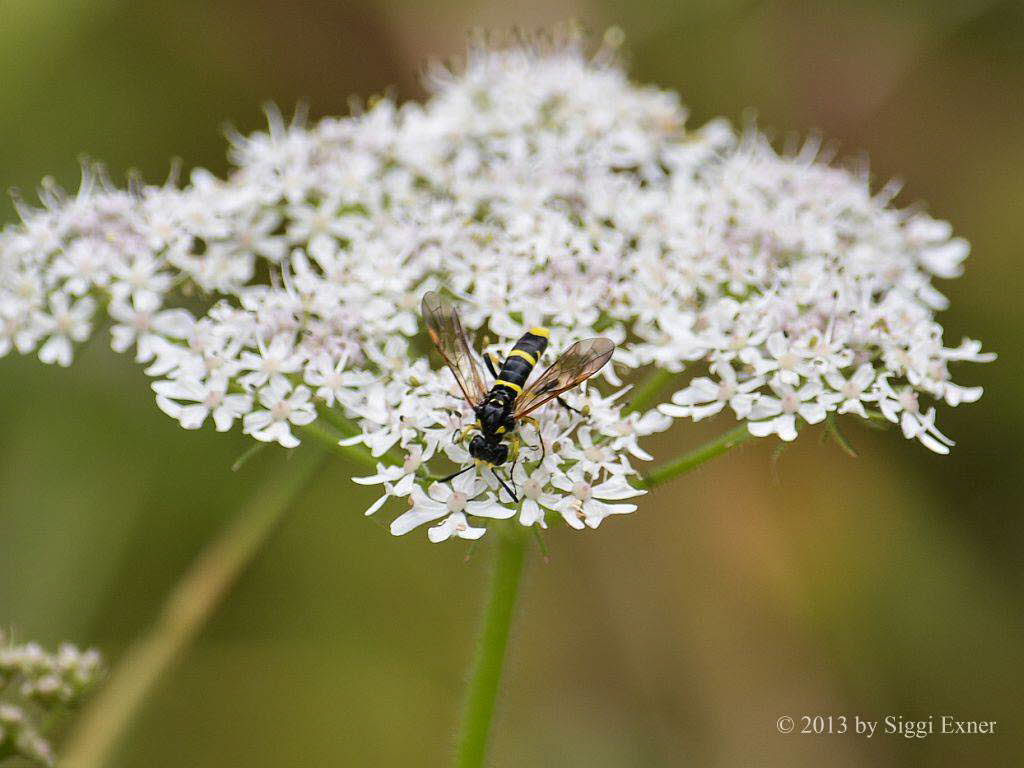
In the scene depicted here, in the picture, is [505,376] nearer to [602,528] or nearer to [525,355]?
[525,355]

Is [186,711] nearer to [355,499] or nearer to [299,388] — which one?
[355,499]

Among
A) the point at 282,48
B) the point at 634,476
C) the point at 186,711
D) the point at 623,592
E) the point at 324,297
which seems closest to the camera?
the point at 634,476

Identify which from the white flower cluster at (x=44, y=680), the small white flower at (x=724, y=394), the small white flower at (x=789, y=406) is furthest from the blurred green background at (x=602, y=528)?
the small white flower at (x=789, y=406)

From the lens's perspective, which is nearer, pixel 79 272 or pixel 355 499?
pixel 79 272

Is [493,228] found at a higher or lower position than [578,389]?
higher

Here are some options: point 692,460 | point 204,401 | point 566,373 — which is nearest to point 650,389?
point 692,460

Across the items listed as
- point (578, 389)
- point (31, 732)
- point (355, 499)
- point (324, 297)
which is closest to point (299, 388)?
point (324, 297)

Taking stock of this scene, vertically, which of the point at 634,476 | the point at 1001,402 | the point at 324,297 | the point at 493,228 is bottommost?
the point at 634,476
